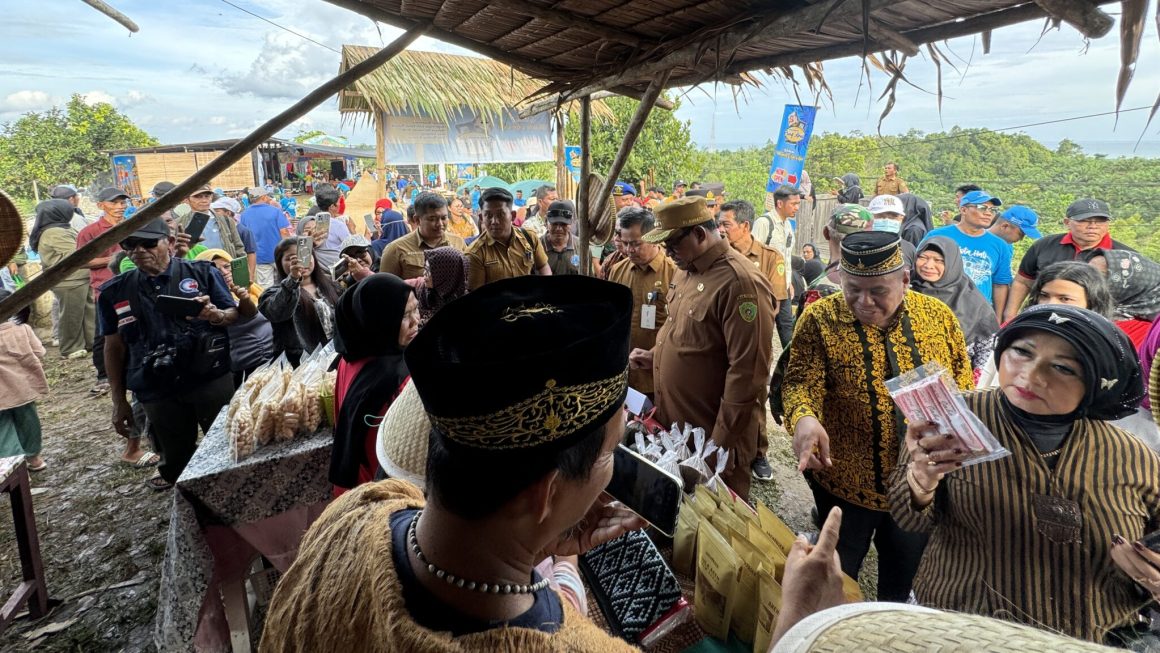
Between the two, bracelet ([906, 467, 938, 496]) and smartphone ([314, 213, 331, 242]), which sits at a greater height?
smartphone ([314, 213, 331, 242])

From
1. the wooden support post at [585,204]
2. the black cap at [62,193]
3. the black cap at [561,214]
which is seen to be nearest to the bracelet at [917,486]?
the wooden support post at [585,204]

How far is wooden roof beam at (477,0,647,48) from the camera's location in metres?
2.14

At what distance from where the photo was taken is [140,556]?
355 cm

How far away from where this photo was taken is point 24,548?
2984mm

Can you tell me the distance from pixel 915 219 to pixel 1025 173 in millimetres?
4276

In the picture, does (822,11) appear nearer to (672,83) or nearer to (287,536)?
(672,83)

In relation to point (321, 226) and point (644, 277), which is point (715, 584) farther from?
point (321, 226)

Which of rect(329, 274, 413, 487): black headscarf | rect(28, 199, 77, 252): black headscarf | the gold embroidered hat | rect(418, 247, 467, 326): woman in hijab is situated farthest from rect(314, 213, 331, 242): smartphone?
the gold embroidered hat

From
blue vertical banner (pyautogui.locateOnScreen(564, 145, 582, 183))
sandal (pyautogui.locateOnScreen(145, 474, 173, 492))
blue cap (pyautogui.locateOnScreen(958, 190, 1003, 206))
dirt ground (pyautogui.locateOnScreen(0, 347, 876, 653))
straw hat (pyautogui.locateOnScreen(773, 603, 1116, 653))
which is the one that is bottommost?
dirt ground (pyautogui.locateOnScreen(0, 347, 876, 653))

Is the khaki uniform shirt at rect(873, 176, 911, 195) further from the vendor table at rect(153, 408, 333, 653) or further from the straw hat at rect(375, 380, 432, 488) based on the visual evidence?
the straw hat at rect(375, 380, 432, 488)

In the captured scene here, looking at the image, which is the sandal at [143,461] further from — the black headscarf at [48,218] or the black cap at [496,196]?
the black headscarf at [48,218]

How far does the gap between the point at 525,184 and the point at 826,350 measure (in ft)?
42.1

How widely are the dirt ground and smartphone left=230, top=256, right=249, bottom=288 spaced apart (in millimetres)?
1728

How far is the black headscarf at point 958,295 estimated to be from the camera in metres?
3.89
